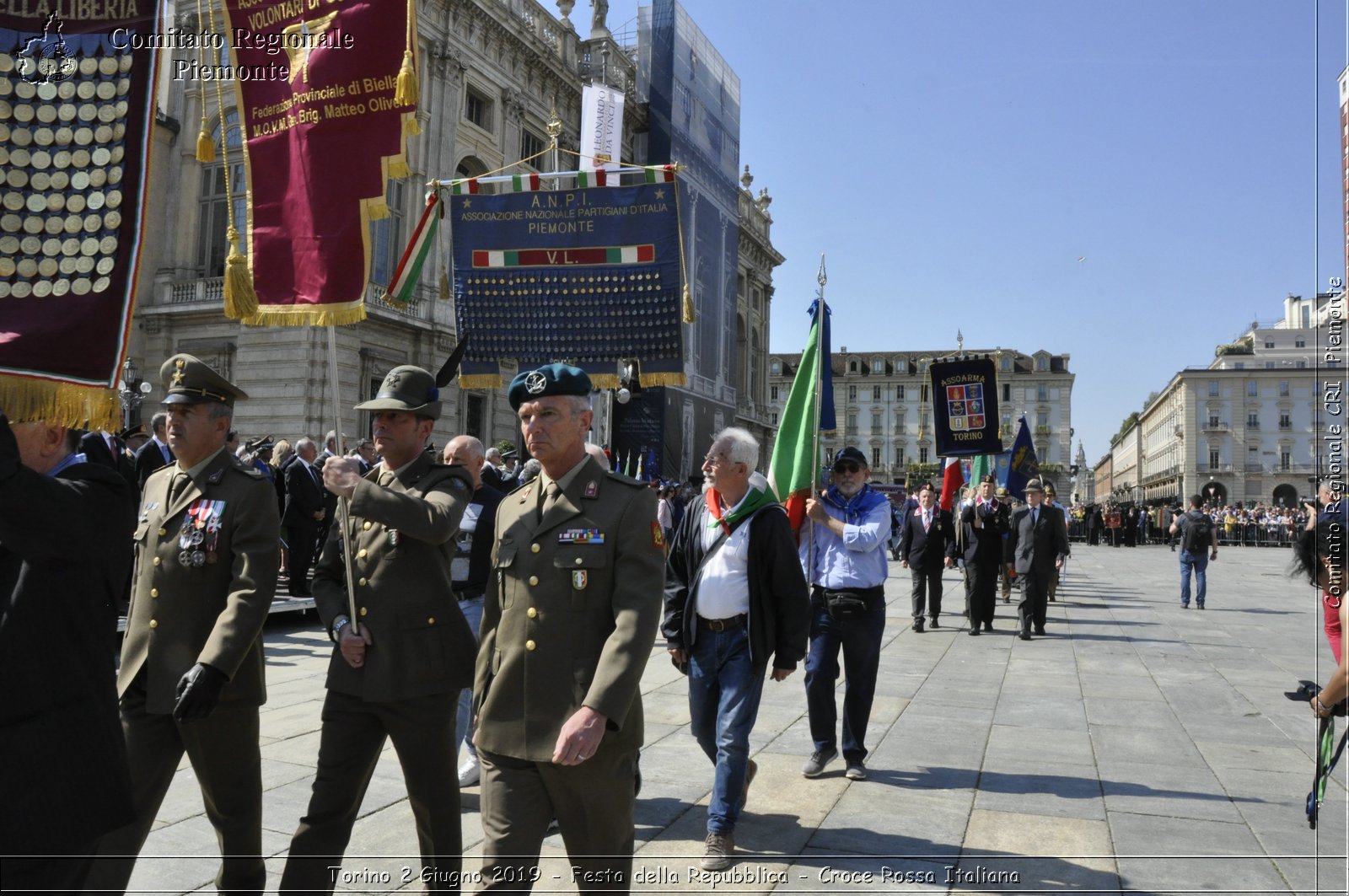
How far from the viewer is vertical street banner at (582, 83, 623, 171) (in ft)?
62.3

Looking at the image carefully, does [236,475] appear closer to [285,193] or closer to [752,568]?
[285,193]

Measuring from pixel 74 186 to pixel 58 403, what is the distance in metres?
0.79

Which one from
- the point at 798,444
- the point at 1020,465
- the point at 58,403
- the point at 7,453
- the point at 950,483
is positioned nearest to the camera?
the point at 7,453

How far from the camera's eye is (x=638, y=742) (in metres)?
2.96

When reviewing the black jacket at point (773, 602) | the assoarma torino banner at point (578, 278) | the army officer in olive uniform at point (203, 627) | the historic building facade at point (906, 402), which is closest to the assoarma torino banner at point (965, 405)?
the assoarma torino banner at point (578, 278)

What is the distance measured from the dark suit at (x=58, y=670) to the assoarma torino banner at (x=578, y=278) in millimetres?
6041

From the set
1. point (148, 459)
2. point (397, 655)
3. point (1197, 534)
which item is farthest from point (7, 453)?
point (1197, 534)

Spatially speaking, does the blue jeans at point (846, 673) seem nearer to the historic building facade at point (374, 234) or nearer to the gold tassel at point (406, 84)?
the gold tassel at point (406, 84)

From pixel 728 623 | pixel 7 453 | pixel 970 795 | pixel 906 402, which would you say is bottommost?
pixel 970 795

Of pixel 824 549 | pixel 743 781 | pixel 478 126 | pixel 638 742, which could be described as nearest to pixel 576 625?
pixel 638 742

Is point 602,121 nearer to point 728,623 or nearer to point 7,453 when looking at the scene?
point 728,623

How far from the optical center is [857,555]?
5.85 metres

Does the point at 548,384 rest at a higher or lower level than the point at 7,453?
higher

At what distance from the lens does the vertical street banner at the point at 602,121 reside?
19.0m
